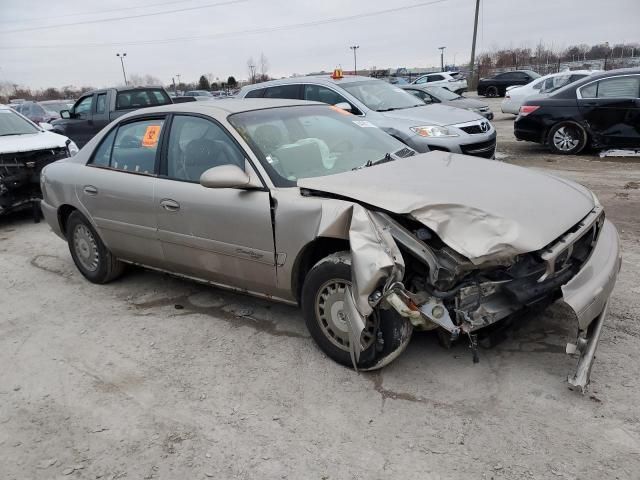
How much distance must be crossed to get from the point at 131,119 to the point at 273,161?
173 cm

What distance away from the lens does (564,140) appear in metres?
10.2

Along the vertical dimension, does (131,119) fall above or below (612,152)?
above

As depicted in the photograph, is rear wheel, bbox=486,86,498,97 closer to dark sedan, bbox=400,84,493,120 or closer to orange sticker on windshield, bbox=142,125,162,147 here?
dark sedan, bbox=400,84,493,120

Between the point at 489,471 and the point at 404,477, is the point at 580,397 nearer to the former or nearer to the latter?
the point at 489,471

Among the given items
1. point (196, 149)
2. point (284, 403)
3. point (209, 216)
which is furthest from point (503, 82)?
point (284, 403)

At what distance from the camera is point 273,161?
3.61m

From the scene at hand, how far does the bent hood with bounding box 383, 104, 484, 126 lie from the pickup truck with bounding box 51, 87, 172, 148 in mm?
6222

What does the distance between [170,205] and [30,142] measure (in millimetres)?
5083

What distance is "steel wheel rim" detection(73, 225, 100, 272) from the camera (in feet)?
16.3

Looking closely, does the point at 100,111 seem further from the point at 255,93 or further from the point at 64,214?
the point at 64,214

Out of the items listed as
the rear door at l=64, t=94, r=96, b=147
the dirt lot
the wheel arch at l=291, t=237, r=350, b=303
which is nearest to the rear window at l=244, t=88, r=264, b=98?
the rear door at l=64, t=94, r=96, b=147

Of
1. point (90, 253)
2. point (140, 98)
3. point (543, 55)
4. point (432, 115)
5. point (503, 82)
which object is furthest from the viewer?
point (543, 55)

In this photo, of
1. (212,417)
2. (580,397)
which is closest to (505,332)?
(580,397)

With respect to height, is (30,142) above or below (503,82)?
above
